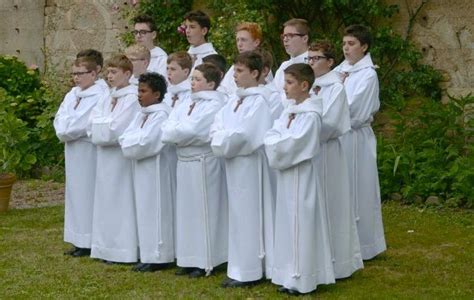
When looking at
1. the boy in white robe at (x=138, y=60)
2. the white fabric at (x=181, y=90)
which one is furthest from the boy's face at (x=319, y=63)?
the boy in white robe at (x=138, y=60)

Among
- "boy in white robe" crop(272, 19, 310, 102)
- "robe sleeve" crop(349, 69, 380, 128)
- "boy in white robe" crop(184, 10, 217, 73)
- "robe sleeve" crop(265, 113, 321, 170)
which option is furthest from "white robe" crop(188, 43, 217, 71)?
"robe sleeve" crop(265, 113, 321, 170)

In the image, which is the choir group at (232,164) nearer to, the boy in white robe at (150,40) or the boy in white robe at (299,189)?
the boy in white robe at (299,189)

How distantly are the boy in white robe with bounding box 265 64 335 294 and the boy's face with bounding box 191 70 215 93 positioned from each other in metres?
0.80

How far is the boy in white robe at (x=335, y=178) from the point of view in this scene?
7600 mm

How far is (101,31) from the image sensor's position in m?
14.9

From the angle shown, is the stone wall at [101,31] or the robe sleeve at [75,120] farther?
the stone wall at [101,31]

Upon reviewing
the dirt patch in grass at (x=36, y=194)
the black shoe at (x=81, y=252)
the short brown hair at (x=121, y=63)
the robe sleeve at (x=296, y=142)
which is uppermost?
the short brown hair at (x=121, y=63)

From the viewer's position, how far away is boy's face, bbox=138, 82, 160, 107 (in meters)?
8.11

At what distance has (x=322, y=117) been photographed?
7328mm

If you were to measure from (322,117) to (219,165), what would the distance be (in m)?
1.02

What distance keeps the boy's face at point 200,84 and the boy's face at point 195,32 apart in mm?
1555

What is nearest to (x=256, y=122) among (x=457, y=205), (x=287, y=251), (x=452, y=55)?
(x=287, y=251)

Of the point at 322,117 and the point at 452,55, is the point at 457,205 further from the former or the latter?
the point at 322,117

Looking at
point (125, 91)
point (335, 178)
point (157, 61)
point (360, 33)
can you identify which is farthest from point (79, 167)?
point (360, 33)
